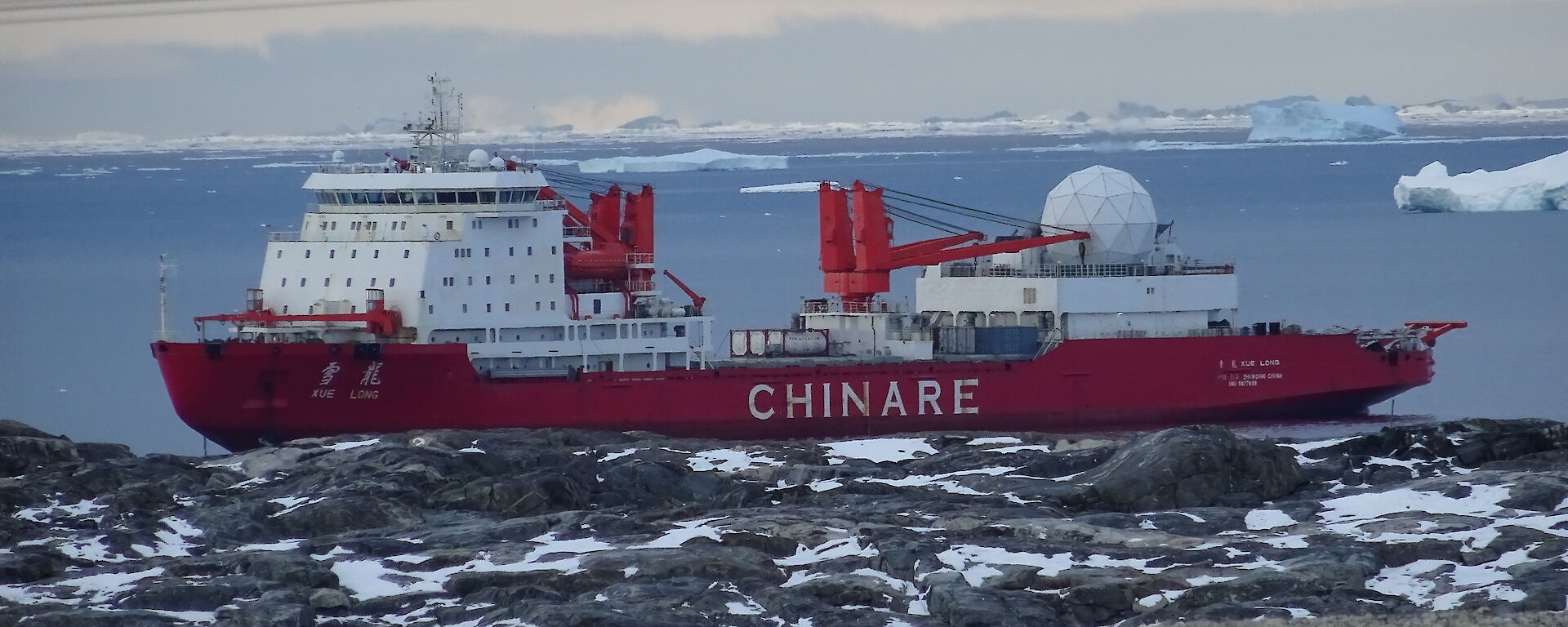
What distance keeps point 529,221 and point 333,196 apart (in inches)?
123

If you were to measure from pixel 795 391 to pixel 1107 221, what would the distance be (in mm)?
6893

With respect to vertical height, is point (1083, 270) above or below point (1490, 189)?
below

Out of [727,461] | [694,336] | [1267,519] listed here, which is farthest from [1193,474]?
[694,336]

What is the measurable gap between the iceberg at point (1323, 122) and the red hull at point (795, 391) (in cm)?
6961

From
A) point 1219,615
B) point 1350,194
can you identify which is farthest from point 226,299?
point 1350,194

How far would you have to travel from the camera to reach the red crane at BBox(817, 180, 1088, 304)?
1451 inches

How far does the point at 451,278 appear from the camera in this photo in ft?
111

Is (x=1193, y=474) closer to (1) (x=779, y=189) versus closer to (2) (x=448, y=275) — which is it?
(2) (x=448, y=275)

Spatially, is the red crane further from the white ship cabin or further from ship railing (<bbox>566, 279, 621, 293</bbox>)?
ship railing (<bbox>566, 279, 621, 293</bbox>)

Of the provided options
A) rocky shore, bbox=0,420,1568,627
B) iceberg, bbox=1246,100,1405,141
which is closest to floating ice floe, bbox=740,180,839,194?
iceberg, bbox=1246,100,1405,141

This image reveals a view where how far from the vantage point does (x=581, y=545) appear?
75.8ft

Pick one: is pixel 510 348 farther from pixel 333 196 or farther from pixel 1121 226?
pixel 1121 226

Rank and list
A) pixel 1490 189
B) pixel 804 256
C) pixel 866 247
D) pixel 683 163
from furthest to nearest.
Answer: pixel 683 163, pixel 804 256, pixel 1490 189, pixel 866 247

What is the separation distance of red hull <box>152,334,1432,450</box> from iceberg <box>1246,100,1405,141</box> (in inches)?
2741
